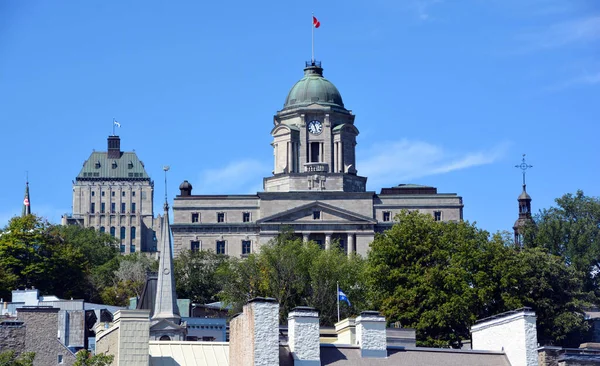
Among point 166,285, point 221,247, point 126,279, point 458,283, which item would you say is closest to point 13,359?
point 166,285

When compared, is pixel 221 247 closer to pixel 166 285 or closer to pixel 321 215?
pixel 321 215

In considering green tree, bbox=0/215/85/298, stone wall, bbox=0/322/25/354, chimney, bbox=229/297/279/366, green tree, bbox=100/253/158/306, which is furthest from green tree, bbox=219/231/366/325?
chimney, bbox=229/297/279/366

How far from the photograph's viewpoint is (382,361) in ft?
150

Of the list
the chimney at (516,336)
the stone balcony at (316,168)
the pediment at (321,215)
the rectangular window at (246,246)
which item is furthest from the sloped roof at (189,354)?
the stone balcony at (316,168)

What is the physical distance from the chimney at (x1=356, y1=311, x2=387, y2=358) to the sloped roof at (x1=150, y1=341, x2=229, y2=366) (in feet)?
17.8

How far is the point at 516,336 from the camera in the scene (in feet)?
153

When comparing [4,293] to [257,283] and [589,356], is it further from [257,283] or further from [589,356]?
[589,356]

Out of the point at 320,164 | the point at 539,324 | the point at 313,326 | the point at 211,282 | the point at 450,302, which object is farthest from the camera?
the point at 320,164

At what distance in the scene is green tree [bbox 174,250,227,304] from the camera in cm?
13362

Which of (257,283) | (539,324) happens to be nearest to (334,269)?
(257,283)

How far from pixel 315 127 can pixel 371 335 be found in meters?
131

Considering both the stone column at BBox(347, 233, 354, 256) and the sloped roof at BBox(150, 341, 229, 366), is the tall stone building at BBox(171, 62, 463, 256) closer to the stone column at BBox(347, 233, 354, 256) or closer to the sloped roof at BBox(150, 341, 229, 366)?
the stone column at BBox(347, 233, 354, 256)

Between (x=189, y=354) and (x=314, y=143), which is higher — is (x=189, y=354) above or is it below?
below

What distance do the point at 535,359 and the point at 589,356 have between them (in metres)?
2.04
